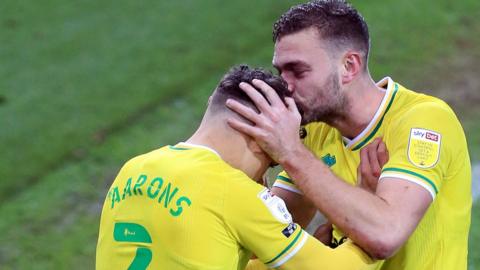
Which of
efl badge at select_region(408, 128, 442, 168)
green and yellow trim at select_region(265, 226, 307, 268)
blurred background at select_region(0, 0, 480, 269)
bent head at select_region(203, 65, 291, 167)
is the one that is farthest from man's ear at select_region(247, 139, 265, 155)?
blurred background at select_region(0, 0, 480, 269)

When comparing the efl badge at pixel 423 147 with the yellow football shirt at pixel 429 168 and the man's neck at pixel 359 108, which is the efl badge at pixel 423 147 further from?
the man's neck at pixel 359 108

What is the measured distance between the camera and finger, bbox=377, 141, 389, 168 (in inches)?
178

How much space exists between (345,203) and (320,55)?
896 mm

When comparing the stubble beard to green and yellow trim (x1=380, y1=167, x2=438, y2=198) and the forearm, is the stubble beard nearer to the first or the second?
the forearm

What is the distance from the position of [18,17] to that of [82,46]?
1485mm

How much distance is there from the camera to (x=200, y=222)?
3902 mm

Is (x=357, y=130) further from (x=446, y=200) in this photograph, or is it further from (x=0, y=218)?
(x=0, y=218)

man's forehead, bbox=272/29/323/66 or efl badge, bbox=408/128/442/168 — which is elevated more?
man's forehead, bbox=272/29/323/66

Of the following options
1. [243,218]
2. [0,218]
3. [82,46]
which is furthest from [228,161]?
[82,46]

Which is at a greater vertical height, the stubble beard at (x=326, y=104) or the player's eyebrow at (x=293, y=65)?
the player's eyebrow at (x=293, y=65)

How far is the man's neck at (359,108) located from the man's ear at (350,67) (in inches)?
2.0

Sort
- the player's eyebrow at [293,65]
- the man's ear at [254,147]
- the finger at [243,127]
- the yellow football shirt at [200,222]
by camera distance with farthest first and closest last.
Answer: the player's eyebrow at [293,65]
the man's ear at [254,147]
the finger at [243,127]
the yellow football shirt at [200,222]

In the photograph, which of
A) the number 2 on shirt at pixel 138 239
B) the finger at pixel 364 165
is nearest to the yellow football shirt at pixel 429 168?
the finger at pixel 364 165

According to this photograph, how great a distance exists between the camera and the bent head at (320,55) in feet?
15.3
